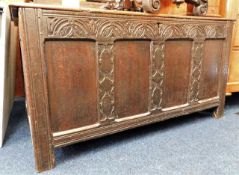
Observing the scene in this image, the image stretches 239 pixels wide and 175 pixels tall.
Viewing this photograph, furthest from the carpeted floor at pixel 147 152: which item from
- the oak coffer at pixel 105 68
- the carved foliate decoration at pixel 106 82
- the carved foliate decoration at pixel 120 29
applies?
the carved foliate decoration at pixel 120 29

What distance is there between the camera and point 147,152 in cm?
121

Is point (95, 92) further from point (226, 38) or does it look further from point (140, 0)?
point (226, 38)

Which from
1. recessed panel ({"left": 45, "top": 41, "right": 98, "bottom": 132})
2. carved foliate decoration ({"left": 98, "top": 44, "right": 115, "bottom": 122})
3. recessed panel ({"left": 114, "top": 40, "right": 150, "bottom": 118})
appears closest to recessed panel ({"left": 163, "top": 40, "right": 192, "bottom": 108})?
recessed panel ({"left": 114, "top": 40, "right": 150, "bottom": 118})

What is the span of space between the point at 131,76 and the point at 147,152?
17.3 inches

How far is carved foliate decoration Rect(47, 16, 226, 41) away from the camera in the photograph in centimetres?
97

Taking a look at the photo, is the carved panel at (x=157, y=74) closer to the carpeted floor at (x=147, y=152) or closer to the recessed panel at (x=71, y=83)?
the carpeted floor at (x=147, y=152)

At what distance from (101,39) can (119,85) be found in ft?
0.90

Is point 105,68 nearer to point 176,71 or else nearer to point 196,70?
point 176,71

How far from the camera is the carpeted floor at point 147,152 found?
3.44 ft

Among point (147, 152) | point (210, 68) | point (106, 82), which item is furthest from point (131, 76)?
point (210, 68)

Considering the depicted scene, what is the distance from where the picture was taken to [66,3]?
3.65 ft

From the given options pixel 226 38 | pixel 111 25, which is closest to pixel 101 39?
pixel 111 25

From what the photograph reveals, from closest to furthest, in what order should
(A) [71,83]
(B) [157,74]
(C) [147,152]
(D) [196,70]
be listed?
1. (A) [71,83]
2. (C) [147,152]
3. (B) [157,74]
4. (D) [196,70]

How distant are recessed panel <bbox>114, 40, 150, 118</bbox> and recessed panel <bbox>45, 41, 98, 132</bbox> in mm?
149
